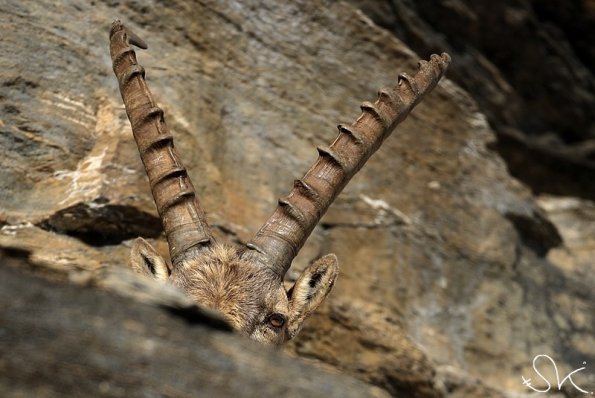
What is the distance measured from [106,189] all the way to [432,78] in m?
3.78

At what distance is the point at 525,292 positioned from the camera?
14.4m

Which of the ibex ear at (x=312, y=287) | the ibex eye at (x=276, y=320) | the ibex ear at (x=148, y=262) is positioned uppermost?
the ibex ear at (x=312, y=287)

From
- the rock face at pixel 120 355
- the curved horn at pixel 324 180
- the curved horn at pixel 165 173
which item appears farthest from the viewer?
the curved horn at pixel 324 180

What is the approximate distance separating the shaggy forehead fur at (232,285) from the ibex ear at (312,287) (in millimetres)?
279

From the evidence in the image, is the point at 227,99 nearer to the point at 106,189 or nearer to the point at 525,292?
the point at 106,189

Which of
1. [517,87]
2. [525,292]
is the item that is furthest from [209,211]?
[517,87]

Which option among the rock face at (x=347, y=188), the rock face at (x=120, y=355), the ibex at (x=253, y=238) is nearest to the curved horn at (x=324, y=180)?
the ibex at (x=253, y=238)

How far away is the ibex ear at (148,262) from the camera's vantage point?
29.5ft

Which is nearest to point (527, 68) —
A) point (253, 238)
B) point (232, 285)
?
point (253, 238)

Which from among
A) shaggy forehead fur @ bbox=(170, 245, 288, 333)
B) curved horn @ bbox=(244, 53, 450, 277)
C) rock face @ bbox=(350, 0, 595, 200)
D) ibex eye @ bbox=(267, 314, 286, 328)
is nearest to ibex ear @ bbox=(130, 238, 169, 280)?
shaggy forehead fur @ bbox=(170, 245, 288, 333)

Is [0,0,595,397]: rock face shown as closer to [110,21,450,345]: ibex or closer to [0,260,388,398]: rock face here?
[110,21,450,345]: ibex

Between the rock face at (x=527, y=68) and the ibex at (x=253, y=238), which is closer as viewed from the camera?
the ibex at (x=253, y=238)

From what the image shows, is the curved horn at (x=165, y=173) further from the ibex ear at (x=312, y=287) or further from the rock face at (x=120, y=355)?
the rock face at (x=120, y=355)
